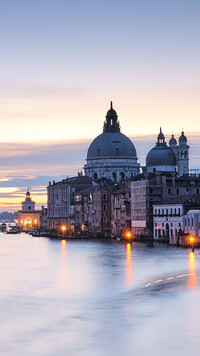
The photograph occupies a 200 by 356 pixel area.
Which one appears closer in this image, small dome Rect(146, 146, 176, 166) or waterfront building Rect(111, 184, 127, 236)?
waterfront building Rect(111, 184, 127, 236)

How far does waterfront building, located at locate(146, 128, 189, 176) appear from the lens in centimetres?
13050

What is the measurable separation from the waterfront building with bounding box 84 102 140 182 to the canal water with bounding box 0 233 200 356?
9685cm

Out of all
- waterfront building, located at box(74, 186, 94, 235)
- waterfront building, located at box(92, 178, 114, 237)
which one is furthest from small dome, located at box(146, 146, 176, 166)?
waterfront building, located at box(92, 178, 114, 237)

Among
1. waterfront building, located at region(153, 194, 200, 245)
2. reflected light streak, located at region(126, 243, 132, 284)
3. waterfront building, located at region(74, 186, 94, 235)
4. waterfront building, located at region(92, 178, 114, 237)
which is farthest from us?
waterfront building, located at region(74, 186, 94, 235)

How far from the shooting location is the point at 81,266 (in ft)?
182

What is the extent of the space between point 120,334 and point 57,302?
793 centimetres

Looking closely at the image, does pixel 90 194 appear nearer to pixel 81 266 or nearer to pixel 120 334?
pixel 81 266

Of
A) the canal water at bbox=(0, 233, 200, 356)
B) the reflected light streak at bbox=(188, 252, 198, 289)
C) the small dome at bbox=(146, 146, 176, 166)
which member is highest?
the small dome at bbox=(146, 146, 176, 166)

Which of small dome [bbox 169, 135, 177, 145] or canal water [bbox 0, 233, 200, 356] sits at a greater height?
small dome [bbox 169, 135, 177, 145]

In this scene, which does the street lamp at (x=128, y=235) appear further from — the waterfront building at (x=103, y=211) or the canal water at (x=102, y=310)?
the canal water at (x=102, y=310)

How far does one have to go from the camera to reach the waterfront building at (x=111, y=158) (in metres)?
151

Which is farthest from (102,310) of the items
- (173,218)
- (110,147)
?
(110,147)

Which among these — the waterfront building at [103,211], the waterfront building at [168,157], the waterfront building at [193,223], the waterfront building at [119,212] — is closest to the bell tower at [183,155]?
the waterfront building at [168,157]

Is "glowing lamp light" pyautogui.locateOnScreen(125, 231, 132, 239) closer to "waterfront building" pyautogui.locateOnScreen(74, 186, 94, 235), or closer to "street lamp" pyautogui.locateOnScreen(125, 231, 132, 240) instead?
"street lamp" pyautogui.locateOnScreen(125, 231, 132, 240)
